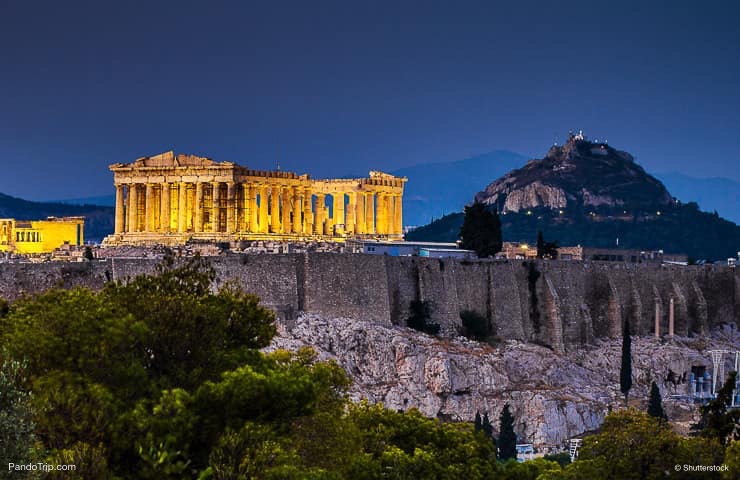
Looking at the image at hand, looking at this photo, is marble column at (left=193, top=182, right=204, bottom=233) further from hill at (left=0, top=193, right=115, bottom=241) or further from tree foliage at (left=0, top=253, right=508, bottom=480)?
hill at (left=0, top=193, right=115, bottom=241)

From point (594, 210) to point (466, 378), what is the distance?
88.7 metres

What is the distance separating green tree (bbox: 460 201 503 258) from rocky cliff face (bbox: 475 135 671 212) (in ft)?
237

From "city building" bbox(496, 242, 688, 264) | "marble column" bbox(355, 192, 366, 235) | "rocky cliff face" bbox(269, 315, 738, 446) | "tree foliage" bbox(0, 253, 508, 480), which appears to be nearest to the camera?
"tree foliage" bbox(0, 253, 508, 480)

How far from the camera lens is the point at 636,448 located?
2906 cm

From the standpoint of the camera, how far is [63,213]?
6078 inches

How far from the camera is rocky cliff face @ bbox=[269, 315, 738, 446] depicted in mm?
53125

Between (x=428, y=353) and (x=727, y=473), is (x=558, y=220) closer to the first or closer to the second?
(x=428, y=353)

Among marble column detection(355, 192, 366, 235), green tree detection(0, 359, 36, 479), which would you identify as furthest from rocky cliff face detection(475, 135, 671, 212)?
green tree detection(0, 359, 36, 479)

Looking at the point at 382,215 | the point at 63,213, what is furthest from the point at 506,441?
the point at 63,213

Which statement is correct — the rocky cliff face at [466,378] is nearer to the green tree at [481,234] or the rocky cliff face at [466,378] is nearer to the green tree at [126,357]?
the green tree at [481,234]

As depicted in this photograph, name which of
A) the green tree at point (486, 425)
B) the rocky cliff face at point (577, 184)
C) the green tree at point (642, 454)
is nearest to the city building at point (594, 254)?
the green tree at point (486, 425)

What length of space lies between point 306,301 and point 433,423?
24.2 meters

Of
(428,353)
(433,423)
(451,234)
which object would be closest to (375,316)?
(428,353)

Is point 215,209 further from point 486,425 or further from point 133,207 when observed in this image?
point 486,425
